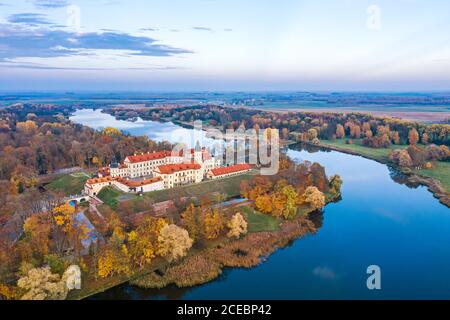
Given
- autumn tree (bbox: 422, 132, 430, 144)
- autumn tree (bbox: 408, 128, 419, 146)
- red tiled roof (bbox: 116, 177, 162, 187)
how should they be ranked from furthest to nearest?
autumn tree (bbox: 408, 128, 419, 146) < autumn tree (bbox: 422, 132, 430, 144) < red tiled roof (bbox: 116, 177, 162, 187)

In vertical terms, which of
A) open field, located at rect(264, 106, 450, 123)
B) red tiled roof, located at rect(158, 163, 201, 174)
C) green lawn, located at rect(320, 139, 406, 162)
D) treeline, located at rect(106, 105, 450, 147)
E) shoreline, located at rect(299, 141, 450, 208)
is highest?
open field, located at rect(264, 106, 450, 123)

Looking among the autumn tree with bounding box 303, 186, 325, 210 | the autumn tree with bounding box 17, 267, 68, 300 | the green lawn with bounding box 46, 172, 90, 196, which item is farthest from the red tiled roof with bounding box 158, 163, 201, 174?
the autumn tree with bounding box 17, 267, 68, 300

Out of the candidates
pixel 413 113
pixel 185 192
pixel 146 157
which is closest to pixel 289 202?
pixel 185 192

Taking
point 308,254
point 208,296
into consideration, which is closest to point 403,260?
point 308,254

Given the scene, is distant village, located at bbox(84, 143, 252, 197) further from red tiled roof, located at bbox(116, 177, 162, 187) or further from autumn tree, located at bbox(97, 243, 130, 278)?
autumn tree, located at bbox(97, 243, 130, 278)

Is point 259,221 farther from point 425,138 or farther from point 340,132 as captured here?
point 340,132

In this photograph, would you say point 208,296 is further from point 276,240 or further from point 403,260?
point 403,260
